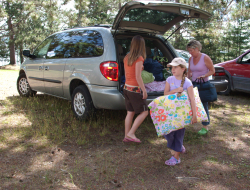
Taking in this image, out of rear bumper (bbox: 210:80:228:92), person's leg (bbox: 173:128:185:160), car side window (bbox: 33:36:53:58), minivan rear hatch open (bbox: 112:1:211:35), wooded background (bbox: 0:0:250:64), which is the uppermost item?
wooded background (bbox: 0:0:250:64)

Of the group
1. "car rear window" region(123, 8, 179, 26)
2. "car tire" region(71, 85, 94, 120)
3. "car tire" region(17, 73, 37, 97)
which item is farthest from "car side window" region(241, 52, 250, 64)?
"car tire" region(17, 73, 37, 97)

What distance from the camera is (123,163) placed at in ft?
11.1

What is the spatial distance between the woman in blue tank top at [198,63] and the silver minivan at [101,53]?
22.8 inches

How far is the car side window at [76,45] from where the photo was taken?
4637 millimetres

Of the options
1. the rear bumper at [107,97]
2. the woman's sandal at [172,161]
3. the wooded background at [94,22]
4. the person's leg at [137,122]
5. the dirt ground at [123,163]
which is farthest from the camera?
the wooded background at [94,22]

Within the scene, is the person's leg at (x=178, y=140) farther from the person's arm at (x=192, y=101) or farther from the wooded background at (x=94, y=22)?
the wooded background at (x=94, y=22)

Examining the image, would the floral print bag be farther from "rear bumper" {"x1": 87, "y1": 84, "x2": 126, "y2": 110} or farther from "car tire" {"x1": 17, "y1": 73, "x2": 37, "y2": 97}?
"car tire" {"x1": 17, "y1": 73, "x2": 37, "y2": 97}

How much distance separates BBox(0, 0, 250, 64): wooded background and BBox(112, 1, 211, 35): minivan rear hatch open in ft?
20.6

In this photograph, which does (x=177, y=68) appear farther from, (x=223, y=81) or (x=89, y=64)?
(x=223, y=81)

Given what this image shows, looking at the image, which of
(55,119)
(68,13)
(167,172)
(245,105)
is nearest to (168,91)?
(167,172)

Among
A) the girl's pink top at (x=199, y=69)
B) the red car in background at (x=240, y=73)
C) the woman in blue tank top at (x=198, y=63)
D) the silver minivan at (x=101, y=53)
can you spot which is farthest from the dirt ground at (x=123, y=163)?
the red car in background at (x=240, y=73)

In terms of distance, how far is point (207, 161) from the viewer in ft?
11.3

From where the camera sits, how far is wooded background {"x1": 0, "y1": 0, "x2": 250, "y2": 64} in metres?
13.1

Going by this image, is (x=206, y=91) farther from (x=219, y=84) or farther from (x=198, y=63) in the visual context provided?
(x=219, y=84)
